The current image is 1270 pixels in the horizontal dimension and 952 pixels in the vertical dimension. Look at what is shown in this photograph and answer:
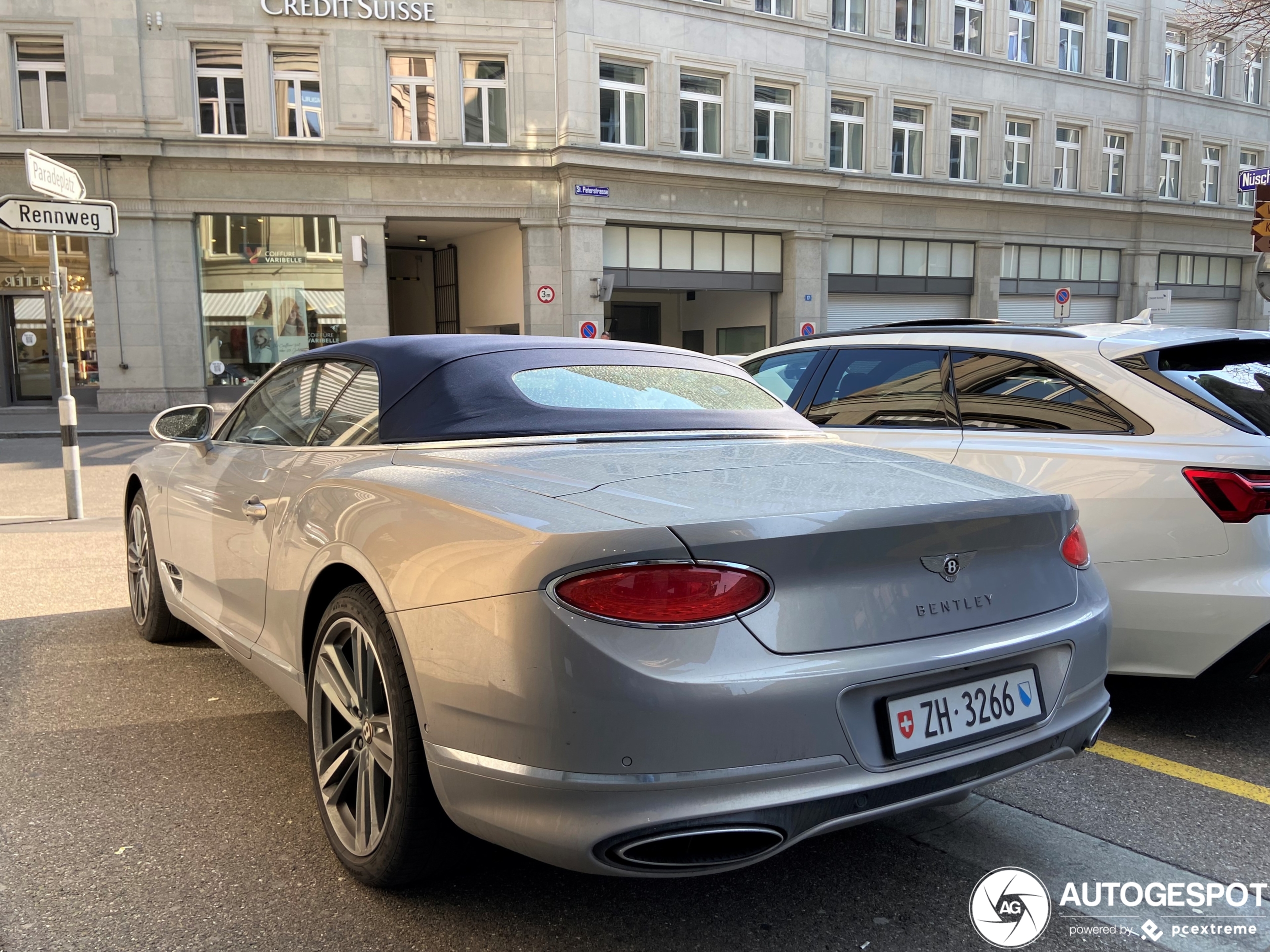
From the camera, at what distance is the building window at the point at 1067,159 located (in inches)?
1151

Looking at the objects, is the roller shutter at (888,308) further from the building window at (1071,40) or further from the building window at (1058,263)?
the building window at (1071,40)

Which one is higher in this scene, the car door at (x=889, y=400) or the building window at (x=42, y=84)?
the building window at (x=42, y=84)

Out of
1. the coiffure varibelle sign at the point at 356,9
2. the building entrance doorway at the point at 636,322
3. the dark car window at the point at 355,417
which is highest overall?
the coiffure varibelle sign at the point at 356,9

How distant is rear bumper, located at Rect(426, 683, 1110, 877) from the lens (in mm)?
1913

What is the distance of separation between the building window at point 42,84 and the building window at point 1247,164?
35.0 meters

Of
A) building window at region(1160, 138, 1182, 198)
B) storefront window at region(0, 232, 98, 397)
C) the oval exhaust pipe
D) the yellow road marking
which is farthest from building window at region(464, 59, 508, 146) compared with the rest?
building window at region(1160, 138, 1182, 198)

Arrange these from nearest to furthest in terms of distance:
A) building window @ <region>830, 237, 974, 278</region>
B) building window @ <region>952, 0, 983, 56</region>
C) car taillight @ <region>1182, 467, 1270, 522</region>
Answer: car taillight @ <region>1182, 467, 1270, 522</region> → building window @ <region>830, 237, 974, 278</region> → building window @ <region>952, 0, 983, 56</region>

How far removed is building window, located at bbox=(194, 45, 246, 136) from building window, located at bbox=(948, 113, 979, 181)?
18766mm

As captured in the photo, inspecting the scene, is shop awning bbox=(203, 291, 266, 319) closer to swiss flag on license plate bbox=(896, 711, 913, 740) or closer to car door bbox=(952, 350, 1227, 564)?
car door bbox=(952, 350, 1227, 564)

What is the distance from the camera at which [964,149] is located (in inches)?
1091

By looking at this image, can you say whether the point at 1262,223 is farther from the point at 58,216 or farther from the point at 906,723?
the point at 58,216

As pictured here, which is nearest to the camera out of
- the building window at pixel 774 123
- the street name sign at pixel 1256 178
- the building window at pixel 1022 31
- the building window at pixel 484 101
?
the street name sign at pixel 1256 178

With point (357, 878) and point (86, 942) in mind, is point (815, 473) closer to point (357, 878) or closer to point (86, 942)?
point (357, 878)

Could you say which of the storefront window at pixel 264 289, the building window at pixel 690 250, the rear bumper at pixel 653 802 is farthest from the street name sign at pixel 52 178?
the building window at pixel 690 250
